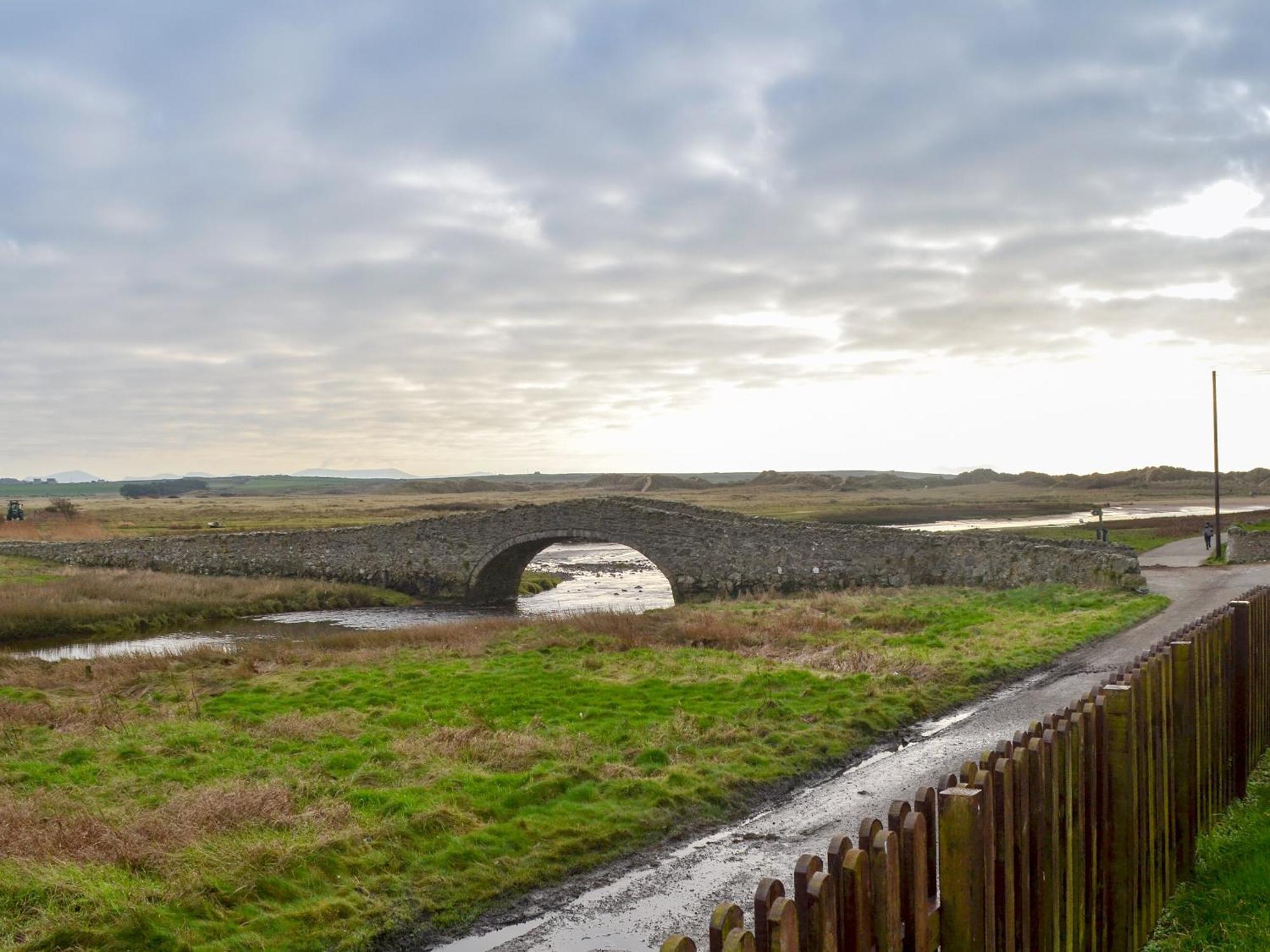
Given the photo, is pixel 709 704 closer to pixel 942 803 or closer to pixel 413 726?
pixel 413 726

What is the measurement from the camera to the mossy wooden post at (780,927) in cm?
246

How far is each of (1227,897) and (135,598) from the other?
37.3 metres

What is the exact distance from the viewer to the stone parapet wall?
32.3 m

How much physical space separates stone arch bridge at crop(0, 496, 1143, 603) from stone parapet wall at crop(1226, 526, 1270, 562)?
8.35 meters

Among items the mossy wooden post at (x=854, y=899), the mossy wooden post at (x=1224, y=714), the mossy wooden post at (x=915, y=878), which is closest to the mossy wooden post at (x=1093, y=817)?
the mossy wooden post at (x=915, y=878)

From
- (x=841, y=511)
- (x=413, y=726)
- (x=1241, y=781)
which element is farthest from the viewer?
(x=841, y=511)

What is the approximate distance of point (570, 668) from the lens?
56.2 ft

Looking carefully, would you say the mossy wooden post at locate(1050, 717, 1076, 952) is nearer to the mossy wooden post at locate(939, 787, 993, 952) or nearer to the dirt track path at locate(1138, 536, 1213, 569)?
the mossy wooden post at locate(939, 787, 993, 952)

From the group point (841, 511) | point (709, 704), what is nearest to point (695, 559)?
point (709, 704)

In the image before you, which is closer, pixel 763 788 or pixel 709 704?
pixel 763 788

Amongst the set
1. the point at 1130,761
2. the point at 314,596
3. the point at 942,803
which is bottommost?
the point at 314,596

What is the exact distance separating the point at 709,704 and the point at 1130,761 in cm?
895

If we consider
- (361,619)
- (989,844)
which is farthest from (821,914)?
(361,619)

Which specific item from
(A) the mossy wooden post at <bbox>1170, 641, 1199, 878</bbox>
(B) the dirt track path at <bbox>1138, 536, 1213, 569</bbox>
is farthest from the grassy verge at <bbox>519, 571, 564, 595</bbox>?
(A) the mossy wooden post at <bbox>1170, 641, 1199, 878</bbox>
